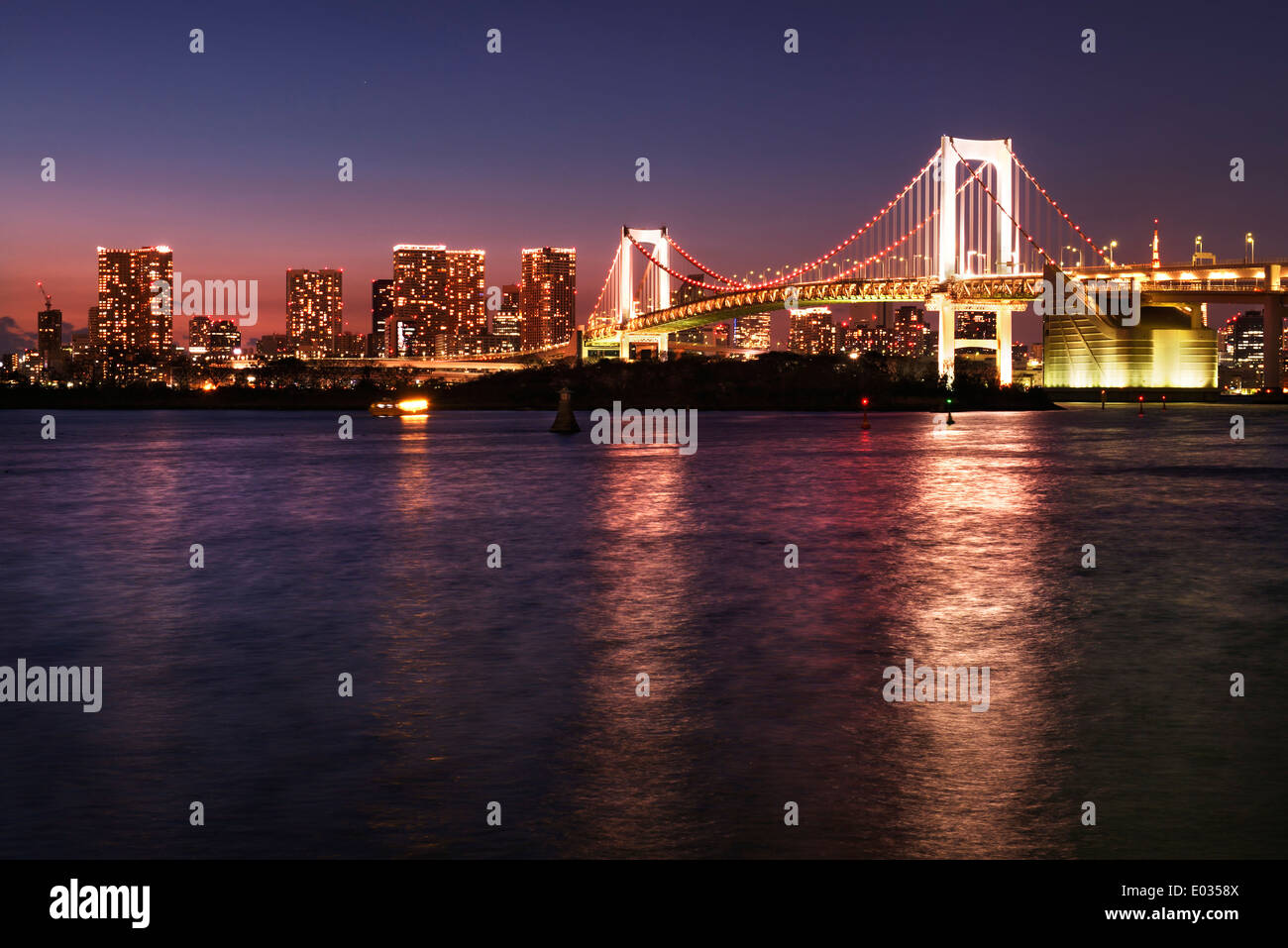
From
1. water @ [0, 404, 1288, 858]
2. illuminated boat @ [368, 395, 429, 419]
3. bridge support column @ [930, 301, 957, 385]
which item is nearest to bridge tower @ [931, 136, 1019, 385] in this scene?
bridge support column @ [930, 301, 957, 385]

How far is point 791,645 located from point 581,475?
25720mm

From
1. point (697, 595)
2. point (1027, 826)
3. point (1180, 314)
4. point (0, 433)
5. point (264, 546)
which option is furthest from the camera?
point (1180, 314)

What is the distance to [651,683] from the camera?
30.9 ft

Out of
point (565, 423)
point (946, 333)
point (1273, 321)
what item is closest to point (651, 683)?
point (565, 423)

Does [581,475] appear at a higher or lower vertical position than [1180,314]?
lower

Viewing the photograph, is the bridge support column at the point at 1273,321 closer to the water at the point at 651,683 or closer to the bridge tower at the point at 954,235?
the bridge tower at the point at 954,235

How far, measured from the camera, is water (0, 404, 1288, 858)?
6133 millimetres

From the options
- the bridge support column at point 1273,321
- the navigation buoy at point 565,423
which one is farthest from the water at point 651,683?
the bridge support column at point 1273,321

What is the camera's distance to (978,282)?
10725 centimetres

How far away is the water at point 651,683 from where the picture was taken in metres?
6.13

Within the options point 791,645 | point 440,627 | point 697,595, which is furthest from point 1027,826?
point 697,595

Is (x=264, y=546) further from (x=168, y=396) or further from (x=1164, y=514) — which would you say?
(x=168, y=396)

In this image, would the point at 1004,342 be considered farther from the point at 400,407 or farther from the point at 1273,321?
the point at 400,407
